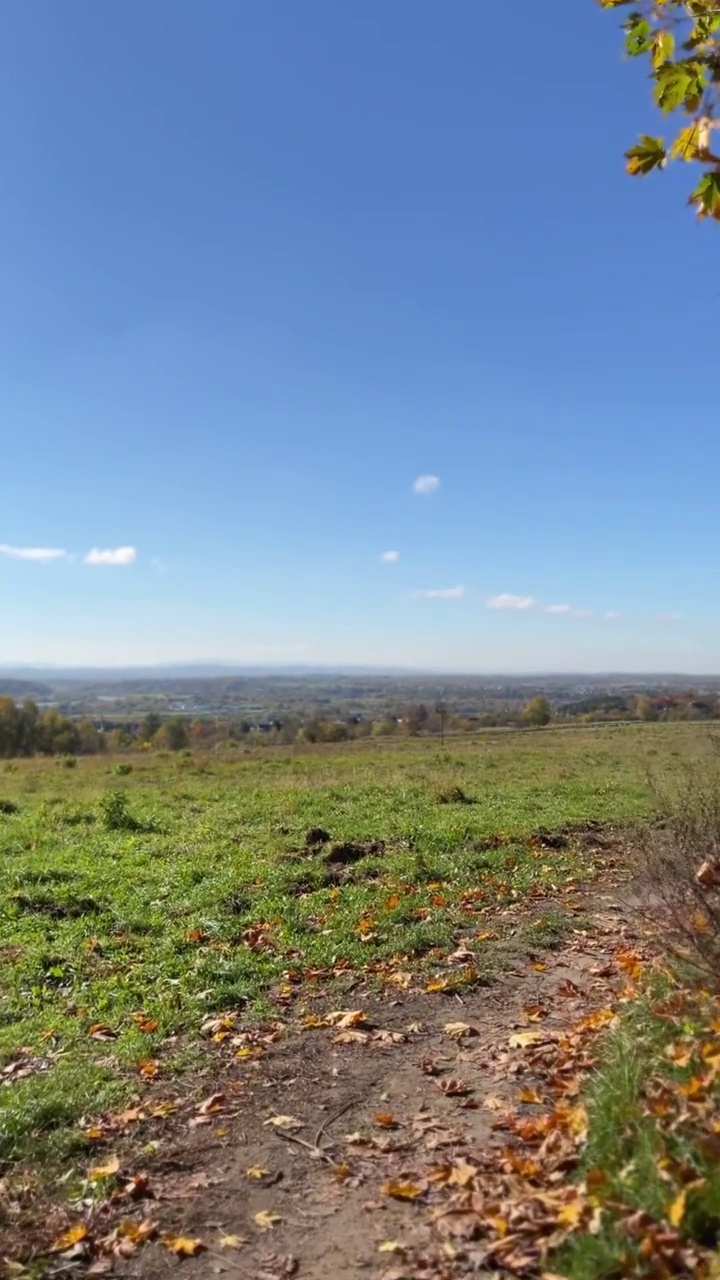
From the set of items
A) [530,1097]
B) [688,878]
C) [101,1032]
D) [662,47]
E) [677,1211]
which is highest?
[662,47]

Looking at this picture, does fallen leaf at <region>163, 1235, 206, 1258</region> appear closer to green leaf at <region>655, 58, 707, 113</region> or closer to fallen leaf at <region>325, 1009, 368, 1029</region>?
fallen leaf at <region>325, 1009, 368, 1029</region>

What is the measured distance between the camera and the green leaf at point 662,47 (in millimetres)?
3799

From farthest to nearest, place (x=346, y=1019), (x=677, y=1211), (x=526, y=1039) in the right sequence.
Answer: (x=346, y=1019), (x=526, y=1039), (x=677, y=1211)

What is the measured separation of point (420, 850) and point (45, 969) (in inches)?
223

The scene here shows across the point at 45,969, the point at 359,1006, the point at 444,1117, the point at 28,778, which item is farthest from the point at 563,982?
the point at 28,778

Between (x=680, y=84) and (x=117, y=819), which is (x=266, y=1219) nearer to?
(x=680, y=84)

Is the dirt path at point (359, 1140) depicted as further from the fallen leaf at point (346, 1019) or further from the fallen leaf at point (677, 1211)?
the fallen leaf at point (677, 1211)

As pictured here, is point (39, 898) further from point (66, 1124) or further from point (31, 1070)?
point (66, 1124)

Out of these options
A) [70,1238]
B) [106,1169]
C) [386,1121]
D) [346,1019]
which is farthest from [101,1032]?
[386,1121]

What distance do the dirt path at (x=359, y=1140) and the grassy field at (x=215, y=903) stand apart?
0.68m

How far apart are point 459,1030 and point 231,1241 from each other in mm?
2547

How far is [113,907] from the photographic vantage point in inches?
387

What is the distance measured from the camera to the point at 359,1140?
15.4 ft

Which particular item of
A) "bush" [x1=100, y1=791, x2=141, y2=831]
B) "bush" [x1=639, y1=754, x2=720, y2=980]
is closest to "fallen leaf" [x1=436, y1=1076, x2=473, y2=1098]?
"bush" [x1=639, y1=754, x2=720, y2=980]
